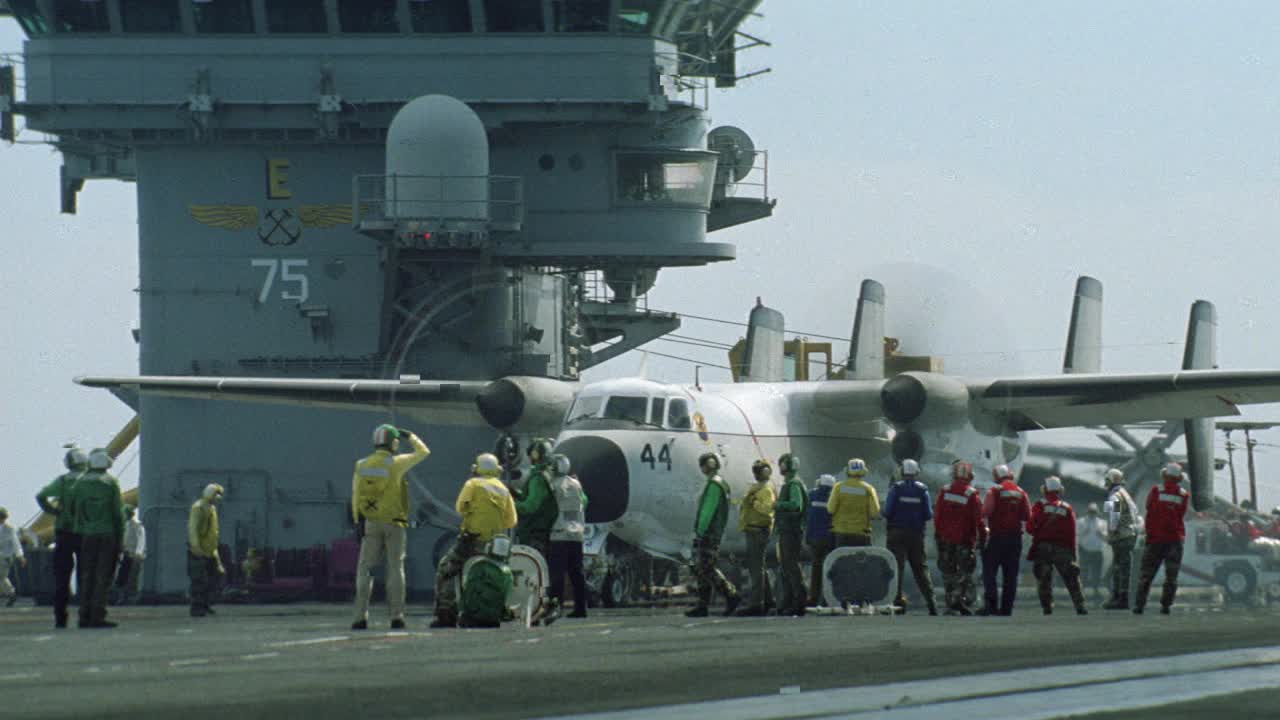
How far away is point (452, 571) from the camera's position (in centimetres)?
1836

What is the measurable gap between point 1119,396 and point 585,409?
9.37 meters

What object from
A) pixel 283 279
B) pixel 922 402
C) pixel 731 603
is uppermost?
pixel 283 279

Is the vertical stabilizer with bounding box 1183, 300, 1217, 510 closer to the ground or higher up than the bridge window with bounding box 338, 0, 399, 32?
closer to the ground

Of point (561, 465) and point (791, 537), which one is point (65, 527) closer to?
point (561, 465)

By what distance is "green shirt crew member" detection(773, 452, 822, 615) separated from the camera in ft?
70.8

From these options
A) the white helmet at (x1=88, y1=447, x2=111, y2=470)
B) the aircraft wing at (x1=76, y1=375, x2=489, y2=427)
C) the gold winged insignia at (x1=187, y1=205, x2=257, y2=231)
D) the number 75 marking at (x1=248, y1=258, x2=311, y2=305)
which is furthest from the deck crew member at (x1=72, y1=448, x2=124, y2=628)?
the gold winged insignia at (x1=187, y1=205, x2=257, y2=231)

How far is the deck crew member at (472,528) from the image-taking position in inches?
716

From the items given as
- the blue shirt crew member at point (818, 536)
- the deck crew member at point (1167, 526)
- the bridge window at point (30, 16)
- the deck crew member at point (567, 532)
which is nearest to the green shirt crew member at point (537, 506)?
the deck crew member at point (567, 532)

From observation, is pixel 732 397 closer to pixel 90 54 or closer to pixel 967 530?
pixel 967 530

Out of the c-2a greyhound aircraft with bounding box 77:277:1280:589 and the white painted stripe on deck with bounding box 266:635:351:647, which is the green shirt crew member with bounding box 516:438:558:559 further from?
the white painted stripe on deck with bounding box 266:635:351:647

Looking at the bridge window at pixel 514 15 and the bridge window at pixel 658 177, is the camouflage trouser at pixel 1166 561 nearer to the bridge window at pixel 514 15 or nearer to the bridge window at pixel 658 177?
the bridge window at pixel 658 177

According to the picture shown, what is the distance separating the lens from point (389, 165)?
117ft

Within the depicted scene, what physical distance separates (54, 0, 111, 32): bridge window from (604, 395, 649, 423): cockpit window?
686 inches

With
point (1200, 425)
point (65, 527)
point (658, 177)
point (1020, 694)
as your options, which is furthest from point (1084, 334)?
point (1020, 694)
